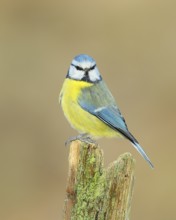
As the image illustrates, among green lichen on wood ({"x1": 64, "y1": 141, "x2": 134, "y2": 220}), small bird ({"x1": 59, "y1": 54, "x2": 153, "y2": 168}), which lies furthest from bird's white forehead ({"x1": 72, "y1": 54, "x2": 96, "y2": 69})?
green lichen on wood ({"x1": 64, "y1": 141, "x2": 134, "y2": 220})

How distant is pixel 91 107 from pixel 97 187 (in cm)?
174

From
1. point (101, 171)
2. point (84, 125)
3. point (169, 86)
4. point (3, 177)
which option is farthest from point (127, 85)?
point (101, 171)

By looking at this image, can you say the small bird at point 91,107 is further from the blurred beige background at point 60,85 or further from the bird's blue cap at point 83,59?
the blurred beige background at point 60,85

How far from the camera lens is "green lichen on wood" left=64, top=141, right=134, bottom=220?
4.13m

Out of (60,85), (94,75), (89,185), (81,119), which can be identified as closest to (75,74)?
(94,75)

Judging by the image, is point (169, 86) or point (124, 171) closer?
point (124, 171)

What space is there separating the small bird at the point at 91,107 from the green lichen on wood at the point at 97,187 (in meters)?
1.46

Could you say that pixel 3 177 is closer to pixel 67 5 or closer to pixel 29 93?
pixel 29 93

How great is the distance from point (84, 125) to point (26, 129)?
15.6 feet

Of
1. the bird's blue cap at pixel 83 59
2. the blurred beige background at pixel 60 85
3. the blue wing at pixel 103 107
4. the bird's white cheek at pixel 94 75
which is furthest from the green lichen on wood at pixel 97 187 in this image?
the blurred beige background at pixel 60 85

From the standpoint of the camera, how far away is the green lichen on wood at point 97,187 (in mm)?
4129

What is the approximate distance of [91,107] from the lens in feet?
19.5

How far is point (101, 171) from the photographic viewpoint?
4301 millimetres

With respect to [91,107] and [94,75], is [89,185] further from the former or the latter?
[94,75]
